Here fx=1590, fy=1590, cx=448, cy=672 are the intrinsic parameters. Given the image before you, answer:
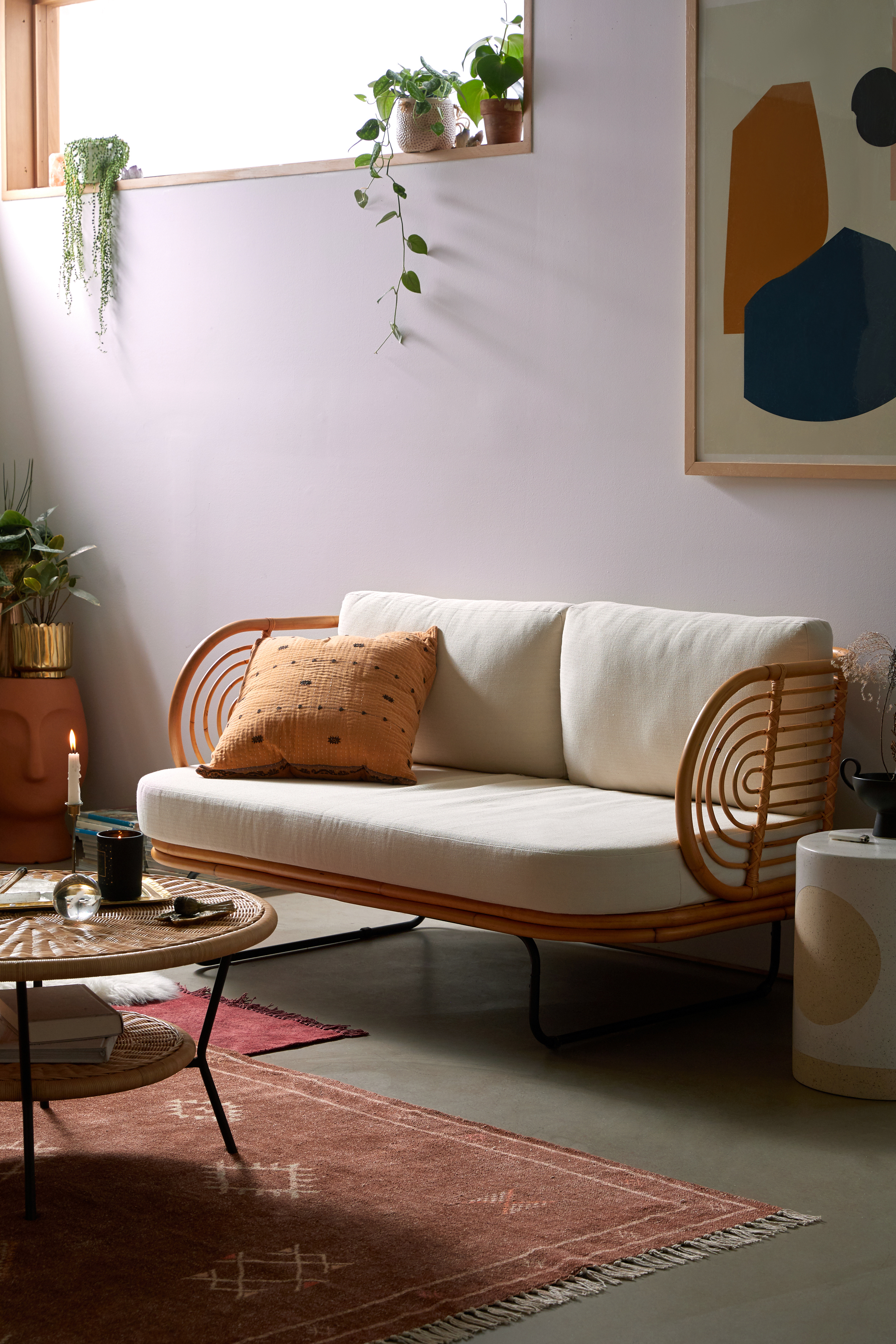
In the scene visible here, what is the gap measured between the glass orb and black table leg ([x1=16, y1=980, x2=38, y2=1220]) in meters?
0.17

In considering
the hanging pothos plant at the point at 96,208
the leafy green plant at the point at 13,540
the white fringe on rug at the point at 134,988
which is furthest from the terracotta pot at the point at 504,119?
the white fringe on rug at the point at 134,988

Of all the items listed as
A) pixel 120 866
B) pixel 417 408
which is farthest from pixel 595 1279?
pixel 417 408

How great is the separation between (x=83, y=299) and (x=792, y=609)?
273cm

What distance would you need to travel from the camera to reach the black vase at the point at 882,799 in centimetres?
301

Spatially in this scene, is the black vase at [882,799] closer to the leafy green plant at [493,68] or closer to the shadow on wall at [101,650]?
the leafy green plant at [493,68]

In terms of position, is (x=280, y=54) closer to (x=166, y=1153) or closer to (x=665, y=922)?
(x=665, y=922)

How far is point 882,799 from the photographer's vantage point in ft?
9.89

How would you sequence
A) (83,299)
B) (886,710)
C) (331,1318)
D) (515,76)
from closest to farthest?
(331,1318)
(886,710)
(515,76)
(83,299)

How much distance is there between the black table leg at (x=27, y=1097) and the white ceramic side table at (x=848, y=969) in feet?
4.65

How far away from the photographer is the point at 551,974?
3.73 meters

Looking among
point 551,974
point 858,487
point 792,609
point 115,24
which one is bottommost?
point 551,974

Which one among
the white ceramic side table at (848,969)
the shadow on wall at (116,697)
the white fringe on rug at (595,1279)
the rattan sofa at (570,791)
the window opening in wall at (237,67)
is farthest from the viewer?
the shadow on wall at (116,697)

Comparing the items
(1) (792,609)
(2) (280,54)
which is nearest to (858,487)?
(1) (792,609)

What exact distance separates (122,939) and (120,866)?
259mm
